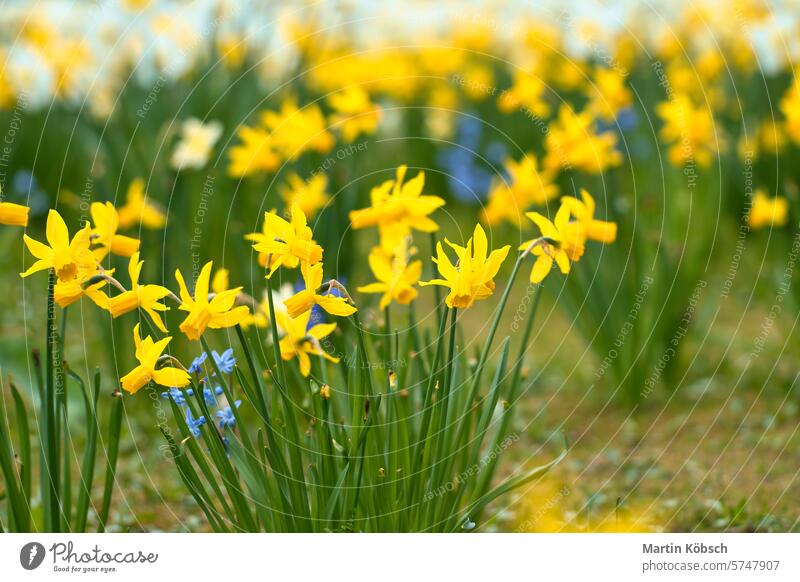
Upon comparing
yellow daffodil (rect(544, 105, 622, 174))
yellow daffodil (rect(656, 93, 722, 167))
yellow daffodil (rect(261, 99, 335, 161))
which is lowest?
yellow daffodil (rect(544, 105, 622, 174))

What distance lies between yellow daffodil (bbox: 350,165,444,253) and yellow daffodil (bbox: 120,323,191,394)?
55 centimetres

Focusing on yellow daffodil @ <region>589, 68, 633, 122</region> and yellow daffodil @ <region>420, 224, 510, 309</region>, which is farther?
yellow daffodil @ <region>589, 68, 633, 122</region>

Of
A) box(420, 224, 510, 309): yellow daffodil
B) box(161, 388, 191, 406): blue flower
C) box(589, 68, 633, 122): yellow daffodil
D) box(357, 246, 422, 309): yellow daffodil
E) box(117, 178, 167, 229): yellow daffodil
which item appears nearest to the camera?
box(420, 224, 510, 309): yellow daffodil

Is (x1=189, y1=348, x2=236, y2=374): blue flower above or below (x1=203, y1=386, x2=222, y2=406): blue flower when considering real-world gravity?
above

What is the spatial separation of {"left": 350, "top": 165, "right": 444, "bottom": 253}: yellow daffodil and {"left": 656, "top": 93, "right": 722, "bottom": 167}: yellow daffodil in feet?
5.85

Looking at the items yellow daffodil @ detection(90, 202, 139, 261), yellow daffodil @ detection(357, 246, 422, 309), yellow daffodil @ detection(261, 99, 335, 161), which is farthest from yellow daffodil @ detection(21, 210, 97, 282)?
yellow daffodil @ detection(261, 99, 335, 161)

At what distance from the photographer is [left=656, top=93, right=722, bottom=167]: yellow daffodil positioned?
3.57 m

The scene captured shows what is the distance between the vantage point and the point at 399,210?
205cm

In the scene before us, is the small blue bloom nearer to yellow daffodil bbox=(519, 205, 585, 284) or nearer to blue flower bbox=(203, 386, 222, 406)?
blue flower bbox=(203, 386, 222, 406)

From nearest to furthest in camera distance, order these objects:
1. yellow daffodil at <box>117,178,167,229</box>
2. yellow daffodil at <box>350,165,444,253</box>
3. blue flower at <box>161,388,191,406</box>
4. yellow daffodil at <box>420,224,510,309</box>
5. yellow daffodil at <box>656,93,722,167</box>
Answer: yellow daffodil at <box>420,224,510,309</box>, blue flower at <box>161,388,191,406</box>, yellow daffodil at <box>350,165,444,253</box>, yellow daffodil at <box>117,178,167,229</box>, yellow daffodil at <box>656,93,722,167</box>

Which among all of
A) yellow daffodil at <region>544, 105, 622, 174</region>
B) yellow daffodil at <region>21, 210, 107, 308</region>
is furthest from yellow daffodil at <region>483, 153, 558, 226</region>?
yellow daffodil at <region>21, 210, 107, 308</region>

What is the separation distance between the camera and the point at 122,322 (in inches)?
126

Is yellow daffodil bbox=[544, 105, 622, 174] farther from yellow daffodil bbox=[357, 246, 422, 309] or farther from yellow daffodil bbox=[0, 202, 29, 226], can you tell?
yellow daffodil bbox=[0, 202, 29, 226]

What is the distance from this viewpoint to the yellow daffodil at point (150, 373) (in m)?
1.68
